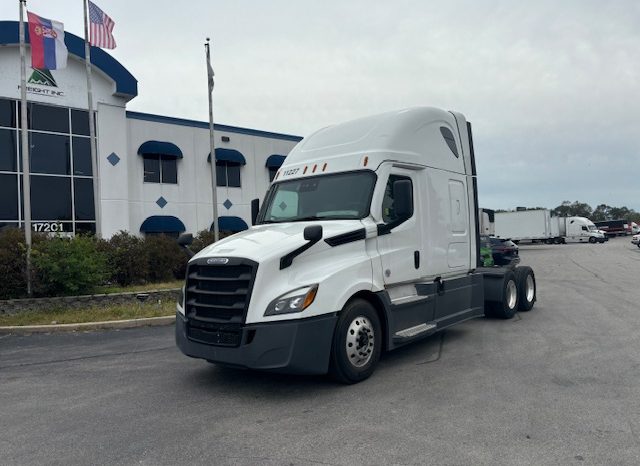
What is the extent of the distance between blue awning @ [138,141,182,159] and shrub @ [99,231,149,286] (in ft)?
31.1

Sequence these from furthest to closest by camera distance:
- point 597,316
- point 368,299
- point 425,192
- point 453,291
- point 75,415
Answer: point 597,316 < point 453,291 < point 425,192 < point 368,299 < point 75,415

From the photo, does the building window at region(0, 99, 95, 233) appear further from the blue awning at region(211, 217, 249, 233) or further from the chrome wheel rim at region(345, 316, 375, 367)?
the chrome wheel rim at region(345, 316, 375, 367)

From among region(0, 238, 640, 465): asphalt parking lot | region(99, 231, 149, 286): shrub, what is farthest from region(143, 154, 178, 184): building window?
region(0, 238, 640, 465): asphalt parking lot

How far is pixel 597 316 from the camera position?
9.57 meters

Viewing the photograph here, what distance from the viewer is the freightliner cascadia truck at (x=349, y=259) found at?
5.12 metres

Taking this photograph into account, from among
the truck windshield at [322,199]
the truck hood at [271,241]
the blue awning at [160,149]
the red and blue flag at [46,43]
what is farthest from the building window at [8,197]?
the truck hood at [271,241]

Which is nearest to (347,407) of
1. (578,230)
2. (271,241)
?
(271,241)

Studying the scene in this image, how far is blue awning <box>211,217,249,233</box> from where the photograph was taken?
24.8 metres

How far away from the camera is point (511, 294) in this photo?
992 centimetres

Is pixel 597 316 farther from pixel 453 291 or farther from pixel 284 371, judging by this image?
pixel 284 371

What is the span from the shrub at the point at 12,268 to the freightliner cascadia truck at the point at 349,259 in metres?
7.32

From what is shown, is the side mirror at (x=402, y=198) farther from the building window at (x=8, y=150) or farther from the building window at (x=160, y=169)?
the building window at (x=8, y=150)

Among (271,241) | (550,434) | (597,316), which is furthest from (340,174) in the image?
(597,316)

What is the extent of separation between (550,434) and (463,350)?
309 centimetres
